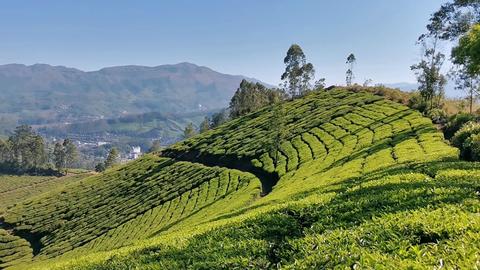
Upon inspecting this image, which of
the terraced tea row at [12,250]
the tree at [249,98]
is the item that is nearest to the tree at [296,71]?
the tree at [249,98]

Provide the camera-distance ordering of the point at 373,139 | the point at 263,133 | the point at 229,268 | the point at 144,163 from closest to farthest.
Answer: the point at 229,268, the point at 373,139, the point at 263,133, the point at 144,163

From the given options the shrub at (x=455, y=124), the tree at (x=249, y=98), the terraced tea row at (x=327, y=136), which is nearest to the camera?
the terraced tea row at (x=327, y=136)

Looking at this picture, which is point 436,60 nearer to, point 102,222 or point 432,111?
point 432,111

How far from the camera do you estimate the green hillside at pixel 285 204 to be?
9375mm

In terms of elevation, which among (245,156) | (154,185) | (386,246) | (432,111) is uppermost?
(432,111)

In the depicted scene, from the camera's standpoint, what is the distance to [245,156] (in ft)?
234

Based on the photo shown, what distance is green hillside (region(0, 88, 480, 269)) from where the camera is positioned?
938 cm

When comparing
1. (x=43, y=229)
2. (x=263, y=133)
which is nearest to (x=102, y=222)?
(x=43, y=229)

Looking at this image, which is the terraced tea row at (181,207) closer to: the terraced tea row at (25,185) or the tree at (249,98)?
the tree at (249,98)

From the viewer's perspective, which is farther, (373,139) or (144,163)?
(144,163)

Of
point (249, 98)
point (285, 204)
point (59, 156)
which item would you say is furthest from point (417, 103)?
point (59, 156)

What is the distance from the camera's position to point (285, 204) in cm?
1770

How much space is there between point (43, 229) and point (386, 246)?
82860mm

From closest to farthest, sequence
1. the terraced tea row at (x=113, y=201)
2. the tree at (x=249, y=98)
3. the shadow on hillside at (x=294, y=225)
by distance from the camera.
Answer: the shadow on hillside at (x=294, y=225)
the terraced tea row at (x=113, y=201)
the tree at (x=249, y=98)
